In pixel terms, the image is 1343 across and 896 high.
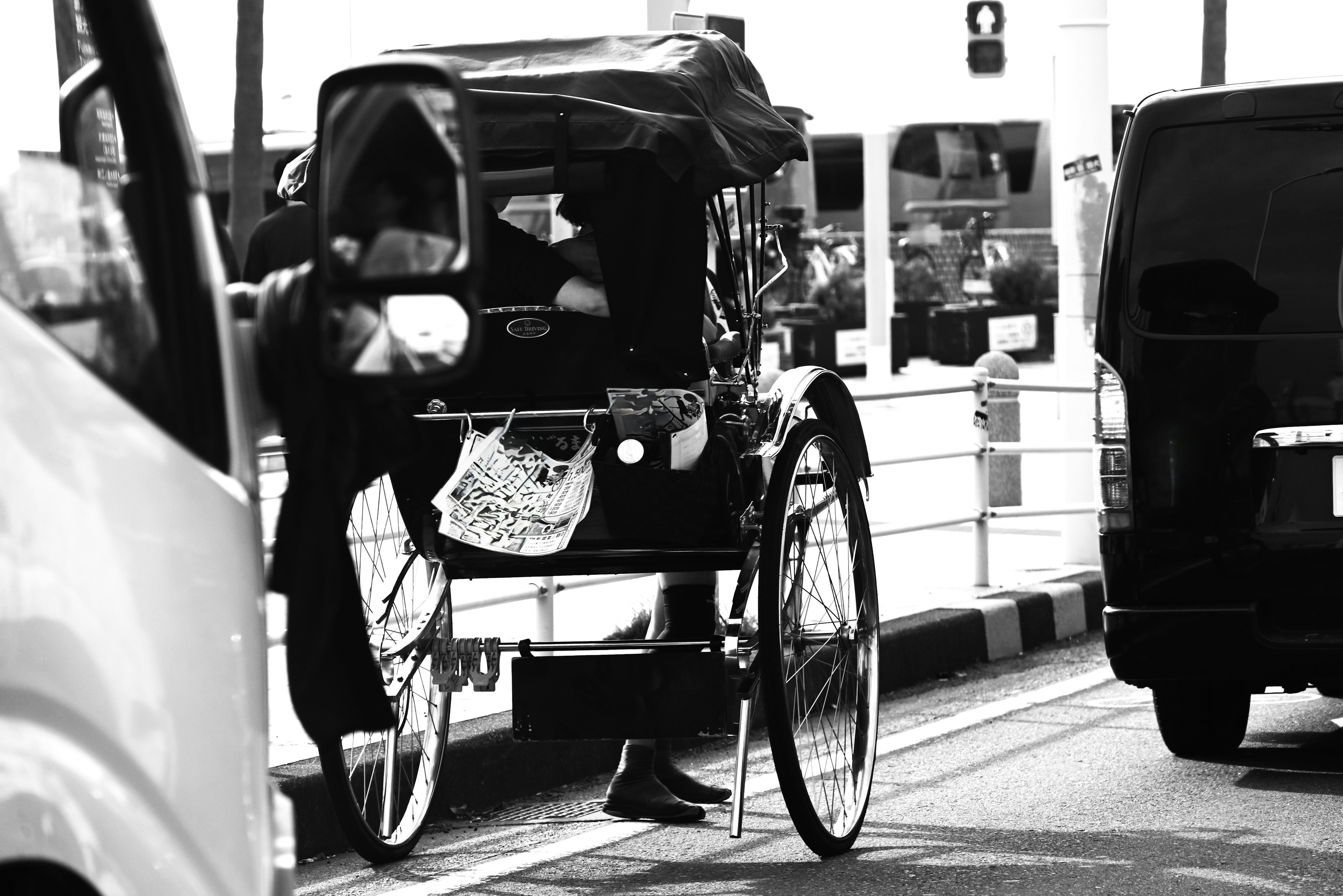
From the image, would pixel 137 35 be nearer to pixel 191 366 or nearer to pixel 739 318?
pixel 191 366

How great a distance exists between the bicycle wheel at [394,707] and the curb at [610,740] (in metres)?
0.12

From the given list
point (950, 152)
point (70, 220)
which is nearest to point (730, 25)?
point (70, 220)

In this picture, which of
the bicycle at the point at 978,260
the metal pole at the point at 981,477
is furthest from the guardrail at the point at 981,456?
the bicycle at the point at 978,260

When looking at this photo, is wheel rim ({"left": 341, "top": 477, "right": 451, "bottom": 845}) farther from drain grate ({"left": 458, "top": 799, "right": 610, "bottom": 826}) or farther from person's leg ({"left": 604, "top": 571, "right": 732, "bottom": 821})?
person's leg ({"left": 604, "top": 571, "right": 732, "bottom": 821})

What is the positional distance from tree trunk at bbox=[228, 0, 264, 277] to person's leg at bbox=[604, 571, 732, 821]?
5.81 meters

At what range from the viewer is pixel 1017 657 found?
8328 mm

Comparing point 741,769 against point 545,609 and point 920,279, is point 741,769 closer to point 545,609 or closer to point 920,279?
point 545,609

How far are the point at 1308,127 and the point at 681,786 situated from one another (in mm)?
2526

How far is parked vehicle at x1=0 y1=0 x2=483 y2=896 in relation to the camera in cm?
181

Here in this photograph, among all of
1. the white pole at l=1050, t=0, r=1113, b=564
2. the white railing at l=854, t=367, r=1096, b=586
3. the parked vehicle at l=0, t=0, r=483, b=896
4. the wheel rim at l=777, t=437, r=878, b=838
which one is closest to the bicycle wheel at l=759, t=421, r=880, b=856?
the wheel rim at l=777, t=437, r=878, b=838

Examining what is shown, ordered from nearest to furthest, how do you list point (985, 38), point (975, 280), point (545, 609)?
point (545, 609)
point (985, 38)
point (975, 280)

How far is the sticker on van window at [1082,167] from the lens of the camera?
31.5ft

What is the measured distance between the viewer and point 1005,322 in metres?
26.5

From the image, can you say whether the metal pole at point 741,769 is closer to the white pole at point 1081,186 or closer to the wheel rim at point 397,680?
the wheel rim at point 397,680
